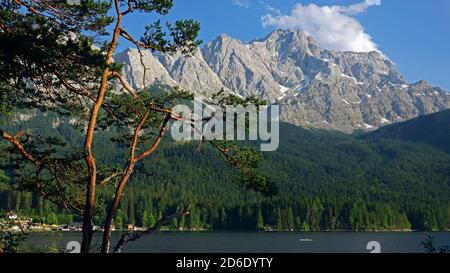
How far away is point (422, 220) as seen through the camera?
158m

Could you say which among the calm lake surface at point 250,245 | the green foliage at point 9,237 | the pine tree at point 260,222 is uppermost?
the pine tree at point 260,222

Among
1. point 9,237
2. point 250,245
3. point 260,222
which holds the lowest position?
point 250,245

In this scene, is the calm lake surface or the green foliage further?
the calm lake surface

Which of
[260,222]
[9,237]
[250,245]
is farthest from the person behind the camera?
[260,222]

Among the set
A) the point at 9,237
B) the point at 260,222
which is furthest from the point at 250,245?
the point at 9,237

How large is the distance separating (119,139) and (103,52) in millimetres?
3095

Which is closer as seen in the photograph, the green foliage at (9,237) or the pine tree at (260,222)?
the green foliage at (9,237)

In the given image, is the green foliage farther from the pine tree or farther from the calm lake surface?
the pine tree

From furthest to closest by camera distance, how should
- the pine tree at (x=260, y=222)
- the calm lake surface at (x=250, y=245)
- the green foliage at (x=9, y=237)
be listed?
the pine tree at (x=260, y=222) < the calm lake surface at (x=250, y=245) < the green foliage at (x=9, y=237)

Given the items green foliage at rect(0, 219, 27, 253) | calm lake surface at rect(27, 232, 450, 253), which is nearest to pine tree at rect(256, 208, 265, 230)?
calm lake surface at rect(27, 232, 450, 253)

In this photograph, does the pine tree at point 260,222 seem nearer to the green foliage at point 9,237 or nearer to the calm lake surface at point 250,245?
the calm lake surface at point 250,245

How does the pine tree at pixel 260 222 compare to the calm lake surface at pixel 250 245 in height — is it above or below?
above

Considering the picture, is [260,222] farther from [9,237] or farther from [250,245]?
[9,237]

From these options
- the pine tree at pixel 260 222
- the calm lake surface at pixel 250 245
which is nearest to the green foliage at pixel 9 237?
the calm lake surface at pixel 250 245
